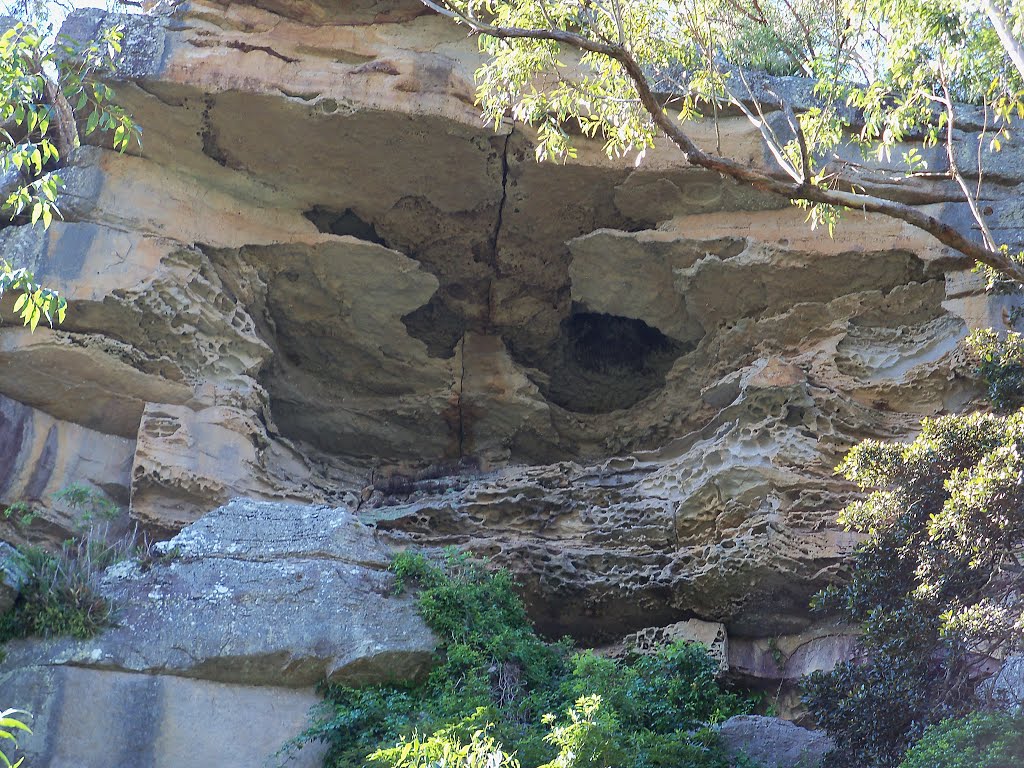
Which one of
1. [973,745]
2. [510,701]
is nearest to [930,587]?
[973,745]

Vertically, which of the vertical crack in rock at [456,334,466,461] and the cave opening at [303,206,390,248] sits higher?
the cave opening at [303,206,390,248]

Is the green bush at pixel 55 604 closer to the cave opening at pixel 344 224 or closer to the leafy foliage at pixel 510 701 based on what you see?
the leafy foliage at pixel 510 701

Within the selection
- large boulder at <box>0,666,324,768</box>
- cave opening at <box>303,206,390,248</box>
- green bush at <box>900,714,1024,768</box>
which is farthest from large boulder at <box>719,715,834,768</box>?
cave opening at <box>303,206,390,248</box>

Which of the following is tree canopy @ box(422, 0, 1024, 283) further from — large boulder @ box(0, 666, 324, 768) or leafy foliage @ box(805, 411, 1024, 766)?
→ large boulder @ box(0, 666, 324, 768)

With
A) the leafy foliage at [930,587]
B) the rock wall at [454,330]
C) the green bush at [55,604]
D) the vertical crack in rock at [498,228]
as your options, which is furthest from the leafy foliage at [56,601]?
the vertical crack in rock at [498,228]

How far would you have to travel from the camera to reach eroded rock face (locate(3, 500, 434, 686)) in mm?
9117

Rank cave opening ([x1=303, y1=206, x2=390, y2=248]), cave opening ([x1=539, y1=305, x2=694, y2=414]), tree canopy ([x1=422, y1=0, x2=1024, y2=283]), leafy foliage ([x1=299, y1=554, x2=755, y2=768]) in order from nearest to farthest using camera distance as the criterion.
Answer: leafy foliage ([x1=299, y1=554, x2=755, y2=768])
tree canopy ([x1=422, y1=0, x2=1024, y2=283])
cave opening ([x1=303, y1=206, x2=390, y2=248])
cave opening ([x1=539, y1=305, x2=694, y2=414])

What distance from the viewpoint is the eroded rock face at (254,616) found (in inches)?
359

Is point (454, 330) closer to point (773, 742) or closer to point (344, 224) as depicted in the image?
Result: point (344, 224)

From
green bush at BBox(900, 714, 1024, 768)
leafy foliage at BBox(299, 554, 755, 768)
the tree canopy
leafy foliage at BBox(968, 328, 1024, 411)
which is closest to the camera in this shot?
green bush at BBox(900, 714, 1024, 768)

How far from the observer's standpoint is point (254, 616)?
9.47 m

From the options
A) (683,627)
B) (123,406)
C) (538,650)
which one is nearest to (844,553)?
(683,627)

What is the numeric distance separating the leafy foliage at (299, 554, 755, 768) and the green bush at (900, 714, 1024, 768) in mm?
1777

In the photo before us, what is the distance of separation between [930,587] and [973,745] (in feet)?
4.29
